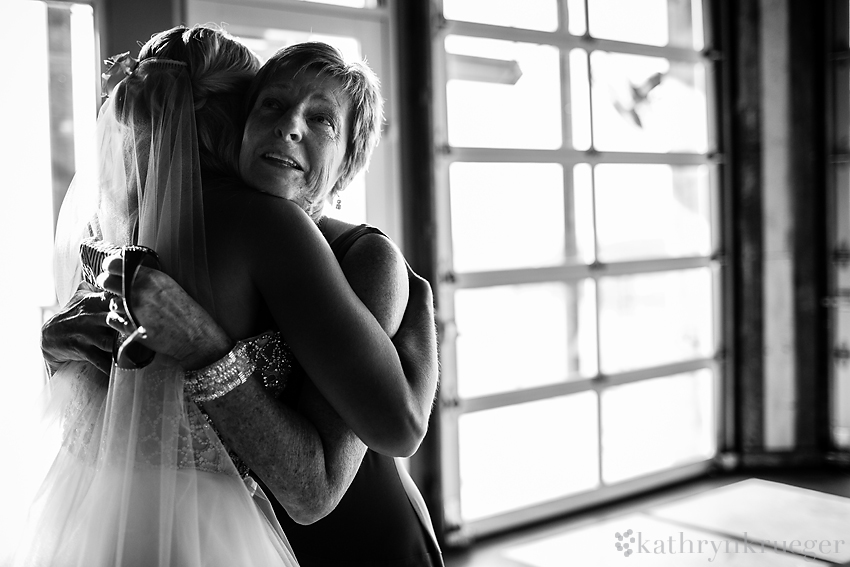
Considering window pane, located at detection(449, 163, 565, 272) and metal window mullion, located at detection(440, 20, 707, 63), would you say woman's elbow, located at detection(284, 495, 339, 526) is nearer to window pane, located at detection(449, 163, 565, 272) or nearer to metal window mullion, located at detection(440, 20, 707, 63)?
window pane, located at detection(449, 163, 565, 272)

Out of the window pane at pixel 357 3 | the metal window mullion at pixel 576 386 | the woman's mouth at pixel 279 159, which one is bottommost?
the metal window mullion at pixel 576 386

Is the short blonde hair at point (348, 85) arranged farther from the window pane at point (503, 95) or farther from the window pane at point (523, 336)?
the window pane at point (523, 336)

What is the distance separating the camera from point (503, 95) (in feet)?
11.5

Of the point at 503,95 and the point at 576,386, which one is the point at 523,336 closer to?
the point at 576,386

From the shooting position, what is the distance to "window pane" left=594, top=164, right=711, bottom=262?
394cm

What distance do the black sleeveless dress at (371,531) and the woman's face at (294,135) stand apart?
1.72ft

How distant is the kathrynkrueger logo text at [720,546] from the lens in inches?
124

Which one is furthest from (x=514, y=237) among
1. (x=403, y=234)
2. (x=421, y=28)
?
(x=421, y=28)

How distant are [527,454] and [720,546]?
0.96 m

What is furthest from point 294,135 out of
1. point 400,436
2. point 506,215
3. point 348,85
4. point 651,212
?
point 651,212

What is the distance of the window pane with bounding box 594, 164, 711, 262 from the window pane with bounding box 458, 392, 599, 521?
88 cm

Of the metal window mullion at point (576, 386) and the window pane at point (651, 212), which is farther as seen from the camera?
the window pane at point (651, 212)

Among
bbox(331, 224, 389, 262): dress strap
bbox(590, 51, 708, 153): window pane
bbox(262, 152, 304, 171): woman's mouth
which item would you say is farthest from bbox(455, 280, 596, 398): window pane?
bbox(262, 152, 304, 171): woman's mouth

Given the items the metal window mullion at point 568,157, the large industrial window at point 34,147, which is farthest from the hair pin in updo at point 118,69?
the metal window mullion at point 568,157
